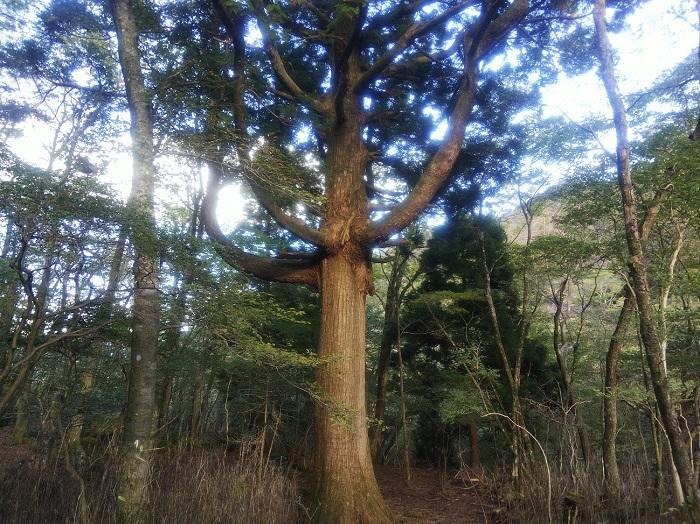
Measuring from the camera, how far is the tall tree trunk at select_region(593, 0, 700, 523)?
3188 mm

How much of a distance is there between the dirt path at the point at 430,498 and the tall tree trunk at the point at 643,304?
2.32 m

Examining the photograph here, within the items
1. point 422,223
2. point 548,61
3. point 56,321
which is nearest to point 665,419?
Result: point 56,321

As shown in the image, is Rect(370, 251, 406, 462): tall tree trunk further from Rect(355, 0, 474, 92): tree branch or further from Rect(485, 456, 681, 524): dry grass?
Rect(355, 0, 474, 92): tree branch

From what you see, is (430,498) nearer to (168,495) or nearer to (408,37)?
(168,495)

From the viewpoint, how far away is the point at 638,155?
5.13 meters

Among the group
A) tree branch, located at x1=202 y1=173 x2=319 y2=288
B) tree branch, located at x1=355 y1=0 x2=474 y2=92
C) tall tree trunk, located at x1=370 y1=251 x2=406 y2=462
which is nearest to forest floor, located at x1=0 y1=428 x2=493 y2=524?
tall tree trunk, located at x1=370 y1=251 x2=406 y2=462

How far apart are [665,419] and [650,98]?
4032 mm

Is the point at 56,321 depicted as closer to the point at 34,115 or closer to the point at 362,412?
the point at 362,412

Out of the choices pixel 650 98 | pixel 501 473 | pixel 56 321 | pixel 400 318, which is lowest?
pixel 501 473

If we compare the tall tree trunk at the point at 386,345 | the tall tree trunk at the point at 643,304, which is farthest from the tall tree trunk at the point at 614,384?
the tall tree trunk at the point at 386,345

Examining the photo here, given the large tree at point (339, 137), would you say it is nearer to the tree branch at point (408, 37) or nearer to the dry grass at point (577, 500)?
the tree branch at point (408, 37)

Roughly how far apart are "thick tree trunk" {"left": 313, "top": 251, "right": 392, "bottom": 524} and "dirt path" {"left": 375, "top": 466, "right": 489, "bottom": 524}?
1.39 metres

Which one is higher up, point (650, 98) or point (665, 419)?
point (650, 98)

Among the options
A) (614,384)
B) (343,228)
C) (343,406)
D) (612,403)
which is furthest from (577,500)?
(343,228)
